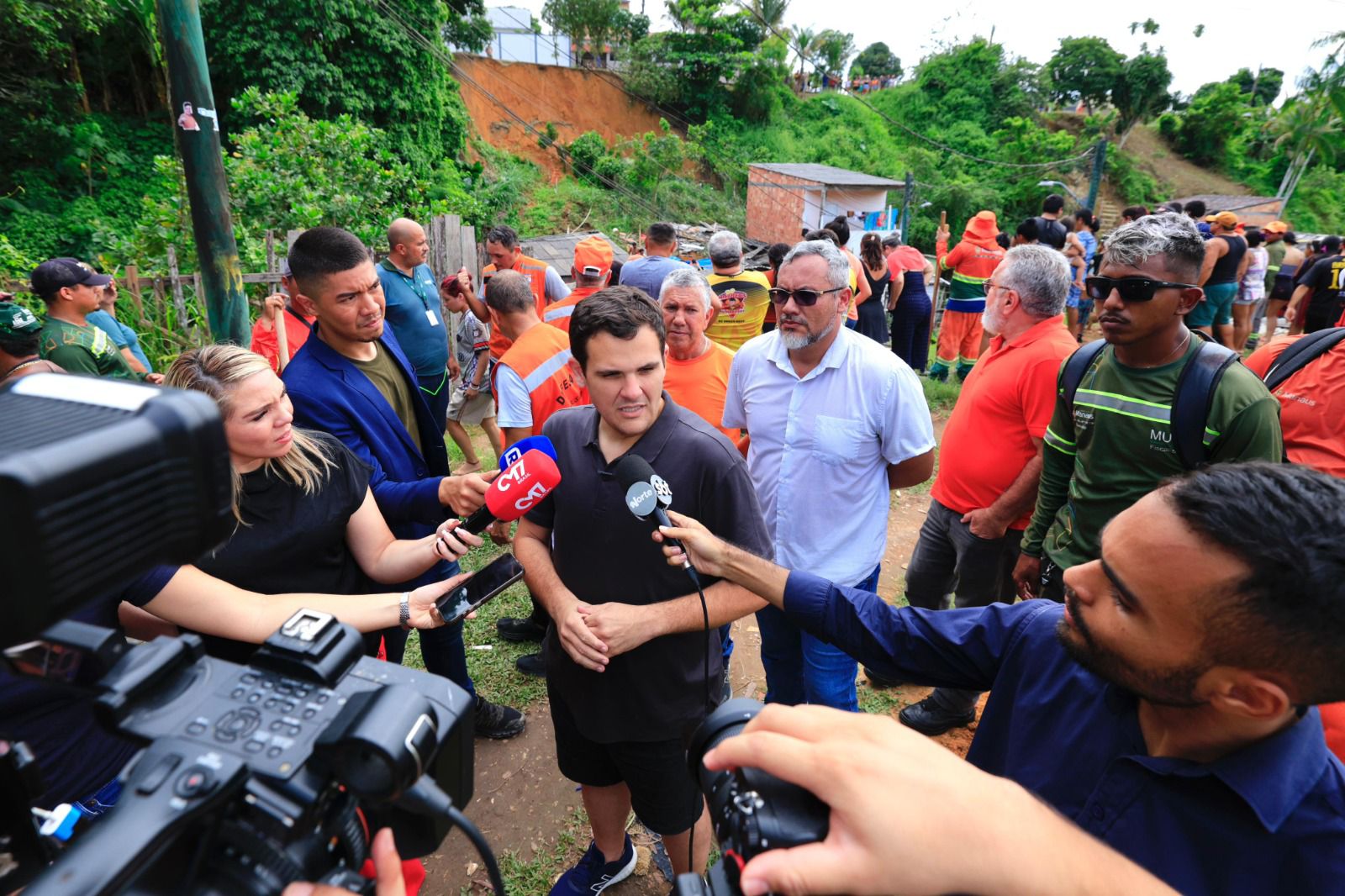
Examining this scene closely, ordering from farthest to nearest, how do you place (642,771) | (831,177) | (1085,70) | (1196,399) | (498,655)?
1. (1085,70)
2. (831,177)
3. (498,655)
4. (1196,399)
5. (642,771)

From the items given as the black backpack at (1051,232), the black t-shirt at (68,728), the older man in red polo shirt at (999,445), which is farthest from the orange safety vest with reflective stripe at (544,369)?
the black backpack at (1051,232)

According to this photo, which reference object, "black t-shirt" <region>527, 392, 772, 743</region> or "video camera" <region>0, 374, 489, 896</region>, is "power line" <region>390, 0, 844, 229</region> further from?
"video camera" <region>0, 374, 489, 896</region>

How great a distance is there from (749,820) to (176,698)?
2.62 ft

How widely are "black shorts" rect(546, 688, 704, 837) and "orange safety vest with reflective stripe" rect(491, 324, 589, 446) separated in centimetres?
181

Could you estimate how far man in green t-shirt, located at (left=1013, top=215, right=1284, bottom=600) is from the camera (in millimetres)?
2289

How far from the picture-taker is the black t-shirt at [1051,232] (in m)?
8.84

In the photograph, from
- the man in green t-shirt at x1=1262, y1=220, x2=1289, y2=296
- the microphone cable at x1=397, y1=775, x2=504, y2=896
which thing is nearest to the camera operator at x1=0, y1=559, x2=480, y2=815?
the microphone cable at x1=397, y1=775, x2=504, y2=896

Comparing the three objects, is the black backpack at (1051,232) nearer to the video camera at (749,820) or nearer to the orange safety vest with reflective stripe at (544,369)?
the orange safety vest with reflective stripe at (544,369)

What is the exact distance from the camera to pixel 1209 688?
3.51 feet

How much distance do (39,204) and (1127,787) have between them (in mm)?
19372

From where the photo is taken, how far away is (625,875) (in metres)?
2.66

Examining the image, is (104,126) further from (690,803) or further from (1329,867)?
(1329,867)

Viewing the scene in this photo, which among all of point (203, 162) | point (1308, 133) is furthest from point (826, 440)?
point (1308, 133)

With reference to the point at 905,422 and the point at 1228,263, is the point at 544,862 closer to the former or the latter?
the point at 905,422
